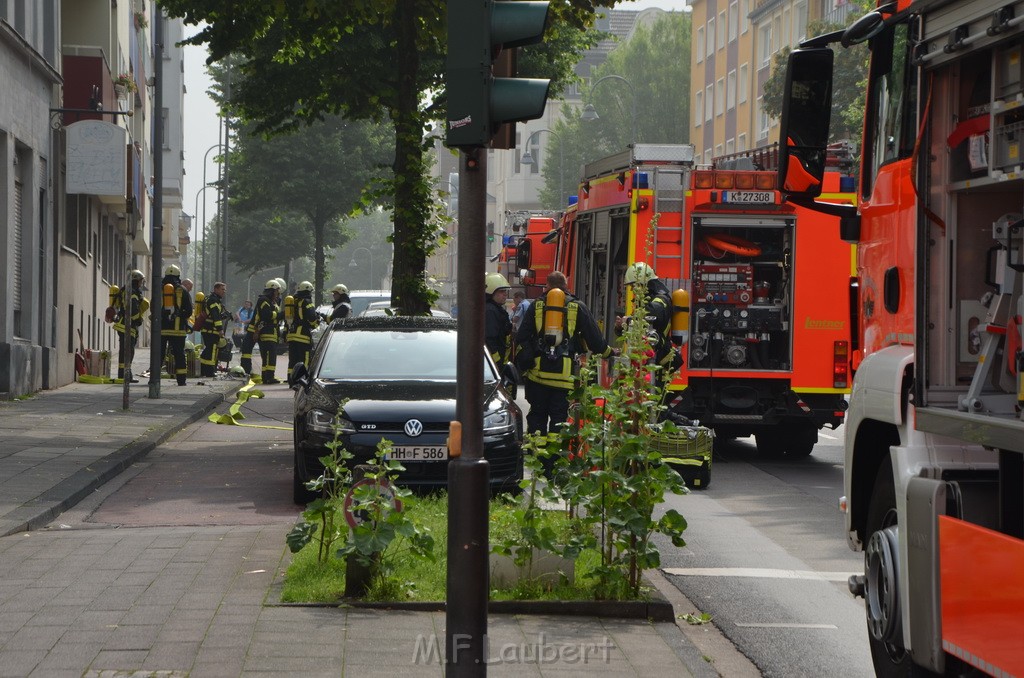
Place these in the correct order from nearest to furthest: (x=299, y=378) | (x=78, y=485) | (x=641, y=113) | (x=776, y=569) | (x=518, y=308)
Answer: (x=776, y=569) < (x=78, y=485) < (x=299, y=378) < (x=518, y=308) < (x=641, y=113)

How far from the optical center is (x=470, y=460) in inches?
222

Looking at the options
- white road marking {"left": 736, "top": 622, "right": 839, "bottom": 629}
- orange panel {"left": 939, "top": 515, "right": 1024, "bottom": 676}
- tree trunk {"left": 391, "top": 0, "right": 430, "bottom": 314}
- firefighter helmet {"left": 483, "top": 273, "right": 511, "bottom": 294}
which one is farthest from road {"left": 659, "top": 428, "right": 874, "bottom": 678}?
tree trunk {"left": 391, "top": 0, "right": 430, "bottom": 314}

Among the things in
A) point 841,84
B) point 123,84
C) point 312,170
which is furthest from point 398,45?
point 312,170

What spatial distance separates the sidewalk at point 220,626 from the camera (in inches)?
241

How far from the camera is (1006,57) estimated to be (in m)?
4.88

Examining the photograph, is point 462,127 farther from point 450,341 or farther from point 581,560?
point 450,341

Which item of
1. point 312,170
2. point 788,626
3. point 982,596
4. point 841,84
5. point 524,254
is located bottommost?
point 788,626

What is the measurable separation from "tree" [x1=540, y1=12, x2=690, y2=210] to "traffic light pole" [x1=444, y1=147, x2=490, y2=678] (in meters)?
74.6

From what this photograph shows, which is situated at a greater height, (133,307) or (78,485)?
(133,307)

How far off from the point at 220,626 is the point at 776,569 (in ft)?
12.5

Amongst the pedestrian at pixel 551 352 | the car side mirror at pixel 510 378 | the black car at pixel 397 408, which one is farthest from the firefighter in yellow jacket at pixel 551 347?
the black car at pixel 397 408

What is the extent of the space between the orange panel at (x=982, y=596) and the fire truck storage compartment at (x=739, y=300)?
34.6ft

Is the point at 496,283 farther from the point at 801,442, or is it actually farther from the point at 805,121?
the point at 805,121

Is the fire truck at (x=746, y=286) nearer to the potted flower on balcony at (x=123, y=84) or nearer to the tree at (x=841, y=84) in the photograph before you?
the potted flower on balcony at (x=123, y=84)
